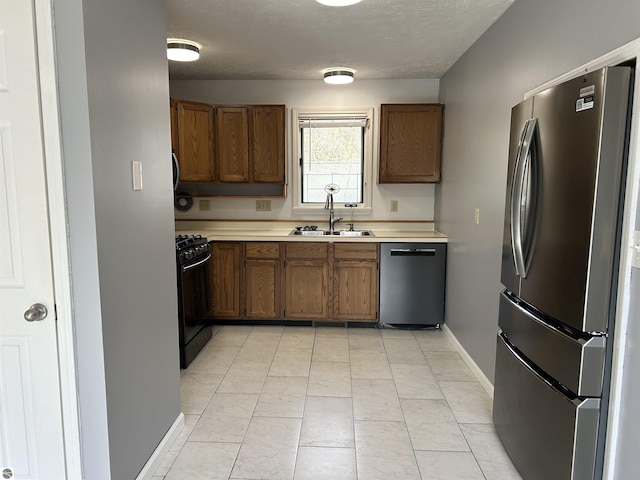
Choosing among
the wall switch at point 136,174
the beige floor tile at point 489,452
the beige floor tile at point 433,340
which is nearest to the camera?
the wall switch at point 136,174

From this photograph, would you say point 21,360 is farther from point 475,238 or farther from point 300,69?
point 300,69

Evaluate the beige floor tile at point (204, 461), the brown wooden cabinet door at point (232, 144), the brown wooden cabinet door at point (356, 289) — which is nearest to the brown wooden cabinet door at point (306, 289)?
the brown wooden cabinet door at point (356, 289)

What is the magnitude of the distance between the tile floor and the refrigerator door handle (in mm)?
1029

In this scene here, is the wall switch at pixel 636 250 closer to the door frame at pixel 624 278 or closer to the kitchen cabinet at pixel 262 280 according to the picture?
the door frame at pixel 624 278

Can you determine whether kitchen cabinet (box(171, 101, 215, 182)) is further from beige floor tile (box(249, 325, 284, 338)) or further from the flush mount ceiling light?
beige floor tile (box(249, 325, 284, 338))

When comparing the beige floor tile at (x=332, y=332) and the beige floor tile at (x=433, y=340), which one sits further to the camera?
the beige floor tile at (x=332, y=332)

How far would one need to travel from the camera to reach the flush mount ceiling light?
3012 mm

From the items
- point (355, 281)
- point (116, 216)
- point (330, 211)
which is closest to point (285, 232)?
point (330, 211)

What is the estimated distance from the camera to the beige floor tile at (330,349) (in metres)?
3.27

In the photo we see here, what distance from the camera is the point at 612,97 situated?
133 centimetres

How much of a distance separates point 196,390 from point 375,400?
1.19 m

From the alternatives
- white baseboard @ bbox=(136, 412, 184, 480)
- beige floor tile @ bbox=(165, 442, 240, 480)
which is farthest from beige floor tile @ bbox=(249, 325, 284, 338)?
beige floor tile @ bbox=(165, 442, 240, 480)

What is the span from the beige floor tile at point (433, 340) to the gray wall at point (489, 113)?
0.16 meters

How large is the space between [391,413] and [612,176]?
1765 millimetres
